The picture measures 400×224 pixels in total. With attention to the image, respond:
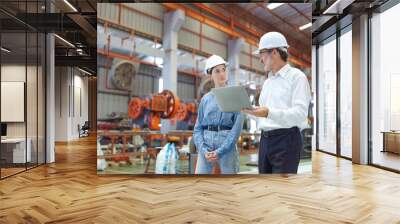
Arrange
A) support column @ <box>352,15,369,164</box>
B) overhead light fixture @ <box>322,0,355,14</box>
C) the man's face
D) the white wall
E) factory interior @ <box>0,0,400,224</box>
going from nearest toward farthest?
1. factory interior @ <box>0,0,400,224</box>
2. the man's face
3. overhead light fixture @ <box>322,0,355,14</box>
4. support column @ <box>352,15,369,164</box>
5. the white wall

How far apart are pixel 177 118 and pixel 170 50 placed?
0.94m

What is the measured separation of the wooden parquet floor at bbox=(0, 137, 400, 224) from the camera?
11.0 feet

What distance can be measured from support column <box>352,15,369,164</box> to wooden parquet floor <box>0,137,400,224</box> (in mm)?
1212

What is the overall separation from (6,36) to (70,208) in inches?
121

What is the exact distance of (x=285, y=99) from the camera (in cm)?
476

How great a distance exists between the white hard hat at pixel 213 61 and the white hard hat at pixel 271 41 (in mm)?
490

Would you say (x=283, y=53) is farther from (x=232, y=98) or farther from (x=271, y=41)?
(x=232, y=98)

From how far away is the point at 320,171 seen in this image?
6.16 m

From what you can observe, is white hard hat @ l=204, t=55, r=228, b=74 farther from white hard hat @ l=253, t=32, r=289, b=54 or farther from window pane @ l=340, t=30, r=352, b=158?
window pane @ l=340, t=30, r=352, b=158

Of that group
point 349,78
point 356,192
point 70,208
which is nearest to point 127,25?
point 70,208

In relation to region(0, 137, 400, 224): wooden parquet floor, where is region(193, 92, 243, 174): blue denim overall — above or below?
above

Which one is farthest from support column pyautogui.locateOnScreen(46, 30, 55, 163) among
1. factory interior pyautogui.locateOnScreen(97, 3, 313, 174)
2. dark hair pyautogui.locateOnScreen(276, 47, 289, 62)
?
dark hair pyautogui.locateOnScreen(276, 47, 289, 62)

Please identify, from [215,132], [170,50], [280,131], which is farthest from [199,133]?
[170,50]

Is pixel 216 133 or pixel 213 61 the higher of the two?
pixel 213 61
